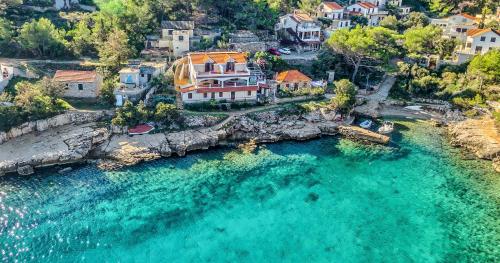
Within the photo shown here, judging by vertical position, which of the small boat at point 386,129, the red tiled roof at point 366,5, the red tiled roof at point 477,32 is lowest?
the small boat at point 386,129

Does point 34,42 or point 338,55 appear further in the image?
point 338,55

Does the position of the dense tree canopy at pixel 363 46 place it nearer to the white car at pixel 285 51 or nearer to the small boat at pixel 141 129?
the white car at pixel 285 51

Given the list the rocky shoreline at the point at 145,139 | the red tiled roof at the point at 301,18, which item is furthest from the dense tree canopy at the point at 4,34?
the red tiled roof at the point at 301,18

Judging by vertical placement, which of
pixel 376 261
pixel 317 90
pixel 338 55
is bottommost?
pixel 376 261

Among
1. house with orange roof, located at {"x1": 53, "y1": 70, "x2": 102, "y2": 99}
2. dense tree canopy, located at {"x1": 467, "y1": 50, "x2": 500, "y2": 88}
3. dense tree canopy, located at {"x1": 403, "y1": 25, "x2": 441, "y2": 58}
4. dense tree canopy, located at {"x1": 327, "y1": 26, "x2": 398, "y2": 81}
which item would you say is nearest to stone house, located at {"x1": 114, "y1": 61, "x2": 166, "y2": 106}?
house with orange roof, located at {"x1": 53, "y1": 70, "x2": 102, "y2": 99}

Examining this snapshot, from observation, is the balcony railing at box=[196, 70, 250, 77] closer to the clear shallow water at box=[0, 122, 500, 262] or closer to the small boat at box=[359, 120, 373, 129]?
the clear shallow water at box=[0, 122, 500, 262]

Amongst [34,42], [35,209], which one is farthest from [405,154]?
[34,42]

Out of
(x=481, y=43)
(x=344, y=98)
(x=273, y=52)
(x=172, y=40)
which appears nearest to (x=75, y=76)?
(x=172, y=40)

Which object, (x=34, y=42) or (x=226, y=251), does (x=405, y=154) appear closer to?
(x=226, y=251)
